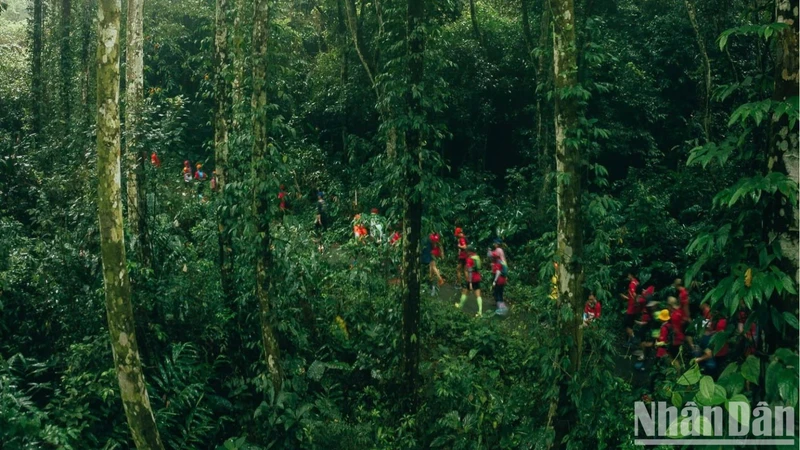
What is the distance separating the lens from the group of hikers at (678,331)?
14.3 ft

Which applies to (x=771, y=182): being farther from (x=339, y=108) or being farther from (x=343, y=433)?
(x=339, y=108)

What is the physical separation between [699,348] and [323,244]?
853 cm

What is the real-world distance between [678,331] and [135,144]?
9596mm

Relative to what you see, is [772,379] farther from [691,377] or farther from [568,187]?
[568,187]

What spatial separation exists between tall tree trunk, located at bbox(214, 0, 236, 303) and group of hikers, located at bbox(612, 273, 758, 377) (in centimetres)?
628

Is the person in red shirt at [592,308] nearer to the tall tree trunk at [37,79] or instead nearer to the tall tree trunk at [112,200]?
the tall tree trunk at [112,200]

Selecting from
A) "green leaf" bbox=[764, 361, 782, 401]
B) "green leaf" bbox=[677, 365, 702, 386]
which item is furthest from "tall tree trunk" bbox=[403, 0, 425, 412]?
"green leaf" bbox=[764, 361, 782, 401]

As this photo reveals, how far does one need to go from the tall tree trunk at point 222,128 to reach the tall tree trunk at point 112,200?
15.1ft

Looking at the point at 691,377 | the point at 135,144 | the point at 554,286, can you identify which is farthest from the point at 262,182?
the point at 691,377

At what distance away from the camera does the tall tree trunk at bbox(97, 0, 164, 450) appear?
731 centimetres

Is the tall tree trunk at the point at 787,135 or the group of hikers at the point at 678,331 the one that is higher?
the tall tree trunk at the point at 787,135

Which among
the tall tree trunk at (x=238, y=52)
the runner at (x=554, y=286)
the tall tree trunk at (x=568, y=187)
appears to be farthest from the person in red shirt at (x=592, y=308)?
the tall tree trunk at (x=238, y=52)

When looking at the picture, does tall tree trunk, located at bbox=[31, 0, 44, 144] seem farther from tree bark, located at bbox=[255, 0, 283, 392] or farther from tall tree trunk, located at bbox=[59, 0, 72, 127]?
tree bark, located at bbox=[255, 0, 283, 392]

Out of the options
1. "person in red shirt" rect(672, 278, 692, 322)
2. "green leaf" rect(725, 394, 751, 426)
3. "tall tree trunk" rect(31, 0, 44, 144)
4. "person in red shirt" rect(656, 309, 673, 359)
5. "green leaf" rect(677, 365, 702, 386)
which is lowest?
"person in red shirt" rect(656, 309, 673, 359)
